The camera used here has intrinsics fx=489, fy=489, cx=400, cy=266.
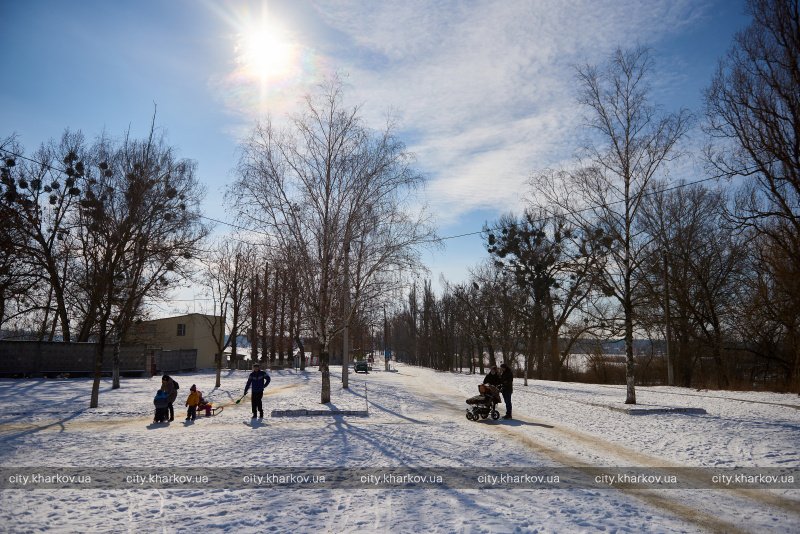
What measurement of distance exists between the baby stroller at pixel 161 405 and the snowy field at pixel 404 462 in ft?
1.99

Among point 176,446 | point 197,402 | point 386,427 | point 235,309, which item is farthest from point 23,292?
point 386,427

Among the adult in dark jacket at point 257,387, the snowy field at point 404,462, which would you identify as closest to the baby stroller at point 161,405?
the snowy field at point 404,462

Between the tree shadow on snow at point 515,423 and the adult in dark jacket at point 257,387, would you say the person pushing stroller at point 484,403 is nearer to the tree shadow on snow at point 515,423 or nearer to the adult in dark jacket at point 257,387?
the tree shadow on snow at point 515,423

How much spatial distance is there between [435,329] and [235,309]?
1629 inches

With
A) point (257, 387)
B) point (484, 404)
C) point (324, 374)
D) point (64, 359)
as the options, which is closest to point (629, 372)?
point (484, 404)

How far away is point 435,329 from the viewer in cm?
7156

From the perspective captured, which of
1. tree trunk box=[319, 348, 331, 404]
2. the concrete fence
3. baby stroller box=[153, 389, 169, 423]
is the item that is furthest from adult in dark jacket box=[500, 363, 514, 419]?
the concrete fence

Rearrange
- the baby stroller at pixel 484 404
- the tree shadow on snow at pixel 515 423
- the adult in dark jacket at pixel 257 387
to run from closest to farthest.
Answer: the tree shadow on snow at pixel 515 423 → the baby stroller at pixel 484 404 → the adult in dark jacket at pixel 257 387

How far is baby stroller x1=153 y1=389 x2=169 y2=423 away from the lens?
1465 cm

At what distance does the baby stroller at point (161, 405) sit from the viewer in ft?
48.1

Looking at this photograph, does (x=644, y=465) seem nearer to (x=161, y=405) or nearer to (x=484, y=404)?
(x=484, y=404)

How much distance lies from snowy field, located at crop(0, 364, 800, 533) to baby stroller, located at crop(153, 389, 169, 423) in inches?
23.9

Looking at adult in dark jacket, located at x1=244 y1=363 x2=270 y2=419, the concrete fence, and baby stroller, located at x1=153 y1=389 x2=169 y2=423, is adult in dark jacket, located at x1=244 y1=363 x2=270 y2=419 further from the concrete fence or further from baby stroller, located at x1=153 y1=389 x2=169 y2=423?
the concrete fence

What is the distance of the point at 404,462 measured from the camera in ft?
30.5
